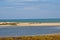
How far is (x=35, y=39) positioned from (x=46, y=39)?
2.33 ft

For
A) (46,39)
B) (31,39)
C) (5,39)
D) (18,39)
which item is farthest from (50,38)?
(5,39)

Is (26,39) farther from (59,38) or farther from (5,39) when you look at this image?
(59,38)

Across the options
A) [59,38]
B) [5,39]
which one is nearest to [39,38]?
[59,38]

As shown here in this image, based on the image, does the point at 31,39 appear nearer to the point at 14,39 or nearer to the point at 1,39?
the point at 14,39

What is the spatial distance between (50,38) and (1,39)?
3161 millimetres

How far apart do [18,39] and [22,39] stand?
0.26 meters

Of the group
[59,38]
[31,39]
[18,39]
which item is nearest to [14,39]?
[18,39]

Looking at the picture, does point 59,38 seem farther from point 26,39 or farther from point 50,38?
point 26,39

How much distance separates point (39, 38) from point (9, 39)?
6.42 ft

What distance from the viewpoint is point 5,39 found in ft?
41.5

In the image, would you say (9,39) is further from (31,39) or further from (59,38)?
(59,38)

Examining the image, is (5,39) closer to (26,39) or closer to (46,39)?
(26,39)

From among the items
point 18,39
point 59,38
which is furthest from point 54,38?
point 18,39

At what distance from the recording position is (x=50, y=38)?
12.8 meters
